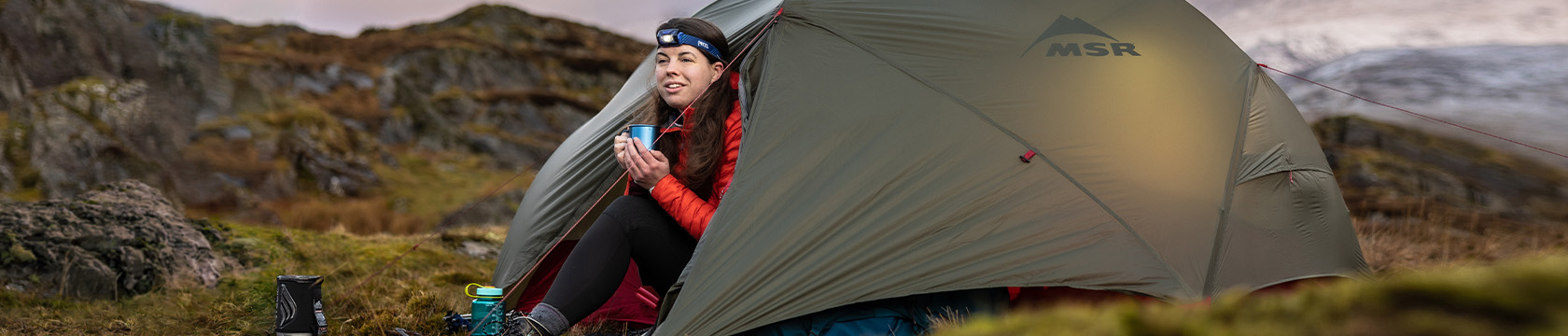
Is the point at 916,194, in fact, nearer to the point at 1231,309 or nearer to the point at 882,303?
the point at 882,303

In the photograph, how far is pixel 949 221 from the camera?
3.60m

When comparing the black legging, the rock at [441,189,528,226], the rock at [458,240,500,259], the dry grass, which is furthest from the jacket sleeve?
the rock at [441,189,528,226]

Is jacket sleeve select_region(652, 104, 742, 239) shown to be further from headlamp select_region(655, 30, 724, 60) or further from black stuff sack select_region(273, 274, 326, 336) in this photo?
black stuff sack select_region(273, 274, 326, 336)

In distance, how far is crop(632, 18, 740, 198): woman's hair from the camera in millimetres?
3945

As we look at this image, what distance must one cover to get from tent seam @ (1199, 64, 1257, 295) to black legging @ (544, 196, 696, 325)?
2.48 meters

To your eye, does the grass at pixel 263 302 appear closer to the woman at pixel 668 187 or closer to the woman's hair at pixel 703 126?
the woman at pixel 668 187

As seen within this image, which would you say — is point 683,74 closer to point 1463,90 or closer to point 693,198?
point 693,198

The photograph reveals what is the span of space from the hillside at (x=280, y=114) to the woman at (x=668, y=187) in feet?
13.1

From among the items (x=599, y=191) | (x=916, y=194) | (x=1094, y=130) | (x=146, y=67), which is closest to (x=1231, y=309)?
(x=916, y=194)

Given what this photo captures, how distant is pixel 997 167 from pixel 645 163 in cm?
160

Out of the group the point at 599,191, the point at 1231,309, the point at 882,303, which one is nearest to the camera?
the point at 1231,309

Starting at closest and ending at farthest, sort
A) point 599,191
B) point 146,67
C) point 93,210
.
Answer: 1. point 599,191
2. point 93,210
3. point 146,67

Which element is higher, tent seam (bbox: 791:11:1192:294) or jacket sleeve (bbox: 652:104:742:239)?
tent seam (bbox: 791:11:1192:294)

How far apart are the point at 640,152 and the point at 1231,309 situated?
3.25 metres
